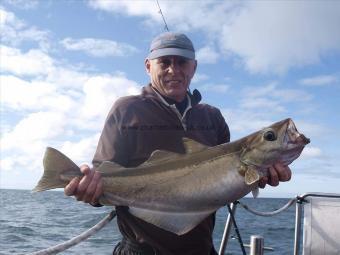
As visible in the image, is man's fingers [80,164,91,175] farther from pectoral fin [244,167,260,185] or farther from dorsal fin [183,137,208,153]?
pectoral fin [244,167,260,185]

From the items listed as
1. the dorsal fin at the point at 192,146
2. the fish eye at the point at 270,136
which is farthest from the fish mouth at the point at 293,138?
the dorsal fin at the point at 192,146

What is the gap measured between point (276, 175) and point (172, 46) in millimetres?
1808

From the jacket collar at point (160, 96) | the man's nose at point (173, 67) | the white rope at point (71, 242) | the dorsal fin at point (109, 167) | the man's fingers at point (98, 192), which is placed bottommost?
the white rope at point (71, 242)

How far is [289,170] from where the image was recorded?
4387mm

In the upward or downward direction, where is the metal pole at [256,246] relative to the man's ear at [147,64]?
downward

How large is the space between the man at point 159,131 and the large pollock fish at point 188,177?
0.14 m

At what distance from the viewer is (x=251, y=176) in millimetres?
4219

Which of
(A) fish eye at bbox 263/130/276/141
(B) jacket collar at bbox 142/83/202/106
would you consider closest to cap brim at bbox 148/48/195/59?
(B) jacket collar at bbox 142/83/202/106

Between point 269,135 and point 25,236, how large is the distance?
23921 mm

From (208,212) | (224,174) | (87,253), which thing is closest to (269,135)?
(224,174)

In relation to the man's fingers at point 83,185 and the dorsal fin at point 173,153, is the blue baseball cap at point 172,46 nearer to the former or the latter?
the dorsal fin at point 173,153

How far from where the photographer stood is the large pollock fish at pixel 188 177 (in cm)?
422

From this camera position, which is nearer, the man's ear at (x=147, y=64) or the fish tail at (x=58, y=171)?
the fish tail at (x=58, y=171)

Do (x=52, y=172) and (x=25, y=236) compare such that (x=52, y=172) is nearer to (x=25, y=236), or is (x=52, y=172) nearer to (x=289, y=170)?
(x=289, y=170)
